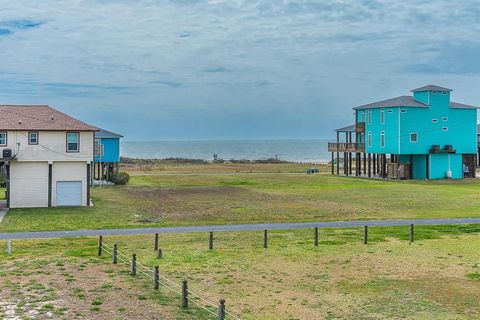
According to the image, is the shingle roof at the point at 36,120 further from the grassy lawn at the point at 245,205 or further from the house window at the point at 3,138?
the grassy lawn at the point at 245,205

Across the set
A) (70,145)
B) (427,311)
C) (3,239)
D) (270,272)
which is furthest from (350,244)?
(70,145)

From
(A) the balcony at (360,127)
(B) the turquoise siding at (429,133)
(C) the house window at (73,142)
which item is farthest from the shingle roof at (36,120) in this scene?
(A) the balcony at (360,127)

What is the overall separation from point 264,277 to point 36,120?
28312 millimetres

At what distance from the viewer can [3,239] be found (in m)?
27.1

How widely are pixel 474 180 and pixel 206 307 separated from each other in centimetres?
5826

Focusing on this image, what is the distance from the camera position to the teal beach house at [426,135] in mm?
69438

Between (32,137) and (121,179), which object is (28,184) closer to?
(32,137)

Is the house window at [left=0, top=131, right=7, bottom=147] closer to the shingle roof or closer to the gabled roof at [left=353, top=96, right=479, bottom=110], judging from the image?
the shingle roof

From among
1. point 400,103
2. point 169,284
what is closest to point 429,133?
point 400,103

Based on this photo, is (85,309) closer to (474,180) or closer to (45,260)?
(45,260)

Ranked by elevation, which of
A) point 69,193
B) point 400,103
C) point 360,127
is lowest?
point 69,193

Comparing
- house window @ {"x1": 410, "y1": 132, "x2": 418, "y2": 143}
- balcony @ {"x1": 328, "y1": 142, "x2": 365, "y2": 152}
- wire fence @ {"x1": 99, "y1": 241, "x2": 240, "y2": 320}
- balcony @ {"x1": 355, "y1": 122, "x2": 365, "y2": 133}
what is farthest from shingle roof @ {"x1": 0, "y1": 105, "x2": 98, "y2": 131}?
balcony @ {"x1": 355, "y1": 122, "x2": 365, "y2": 133}

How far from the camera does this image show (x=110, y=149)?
6241 cm

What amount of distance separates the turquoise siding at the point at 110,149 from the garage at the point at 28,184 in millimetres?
20320
